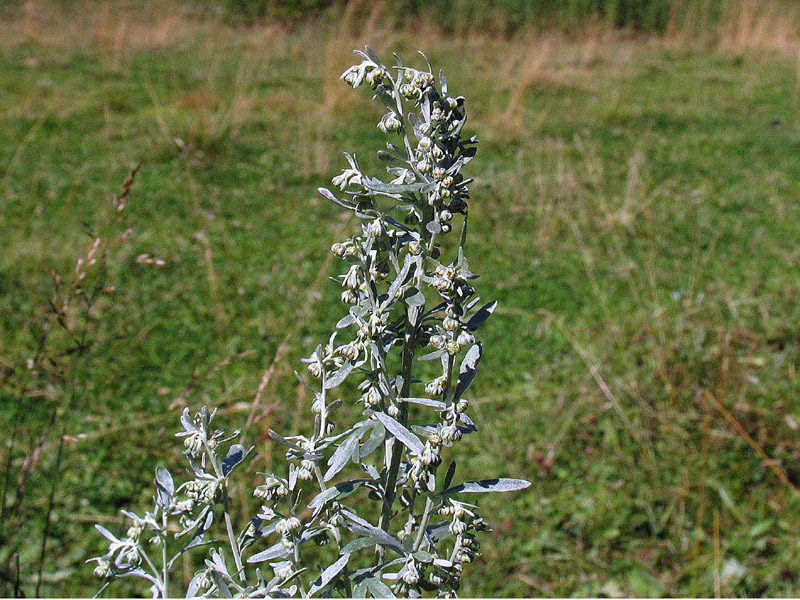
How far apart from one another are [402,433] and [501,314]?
2797mm

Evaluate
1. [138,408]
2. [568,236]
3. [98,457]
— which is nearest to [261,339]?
[138,408]

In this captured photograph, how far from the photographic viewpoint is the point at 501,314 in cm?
352

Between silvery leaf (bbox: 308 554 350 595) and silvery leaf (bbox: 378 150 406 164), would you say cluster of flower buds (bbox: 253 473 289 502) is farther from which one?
silvery leaf (bbox: 378 150 406 164)

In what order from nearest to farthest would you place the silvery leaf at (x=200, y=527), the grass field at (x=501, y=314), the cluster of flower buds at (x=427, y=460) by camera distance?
1. the cluster of flower buds at (x=427, y=460)
2. the silvery leaf at (x=200, y=527)
3. the grass field at (x=501, y=314)

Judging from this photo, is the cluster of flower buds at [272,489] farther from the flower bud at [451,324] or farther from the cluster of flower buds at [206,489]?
the flower bud at [451,324]

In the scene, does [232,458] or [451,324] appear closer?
[451,324]

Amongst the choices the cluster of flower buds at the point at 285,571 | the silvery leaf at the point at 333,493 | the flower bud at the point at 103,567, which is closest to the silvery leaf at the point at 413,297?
the silvery leaf at the point at 333,493

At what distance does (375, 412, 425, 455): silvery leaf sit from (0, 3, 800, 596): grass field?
72cm

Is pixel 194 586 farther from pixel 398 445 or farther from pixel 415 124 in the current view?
pixel 415 124

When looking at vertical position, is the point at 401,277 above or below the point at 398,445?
above

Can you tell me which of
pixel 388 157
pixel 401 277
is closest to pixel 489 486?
pixel 401 277

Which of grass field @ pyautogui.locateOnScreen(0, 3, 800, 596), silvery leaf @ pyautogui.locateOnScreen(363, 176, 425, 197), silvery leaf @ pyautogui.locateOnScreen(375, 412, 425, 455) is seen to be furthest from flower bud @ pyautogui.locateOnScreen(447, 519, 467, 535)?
grass field @ pyautogui.locateOnScreen(0, 3, 800, 596)

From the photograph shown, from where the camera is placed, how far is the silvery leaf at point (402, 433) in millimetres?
760

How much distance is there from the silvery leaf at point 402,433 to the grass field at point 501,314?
72cm
